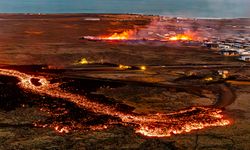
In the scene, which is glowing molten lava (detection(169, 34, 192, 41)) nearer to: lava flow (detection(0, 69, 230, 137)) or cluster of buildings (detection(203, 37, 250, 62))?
cluster of buildings (detection(203, 37, 250, 62))

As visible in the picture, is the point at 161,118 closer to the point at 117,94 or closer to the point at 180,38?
the point at 117,94

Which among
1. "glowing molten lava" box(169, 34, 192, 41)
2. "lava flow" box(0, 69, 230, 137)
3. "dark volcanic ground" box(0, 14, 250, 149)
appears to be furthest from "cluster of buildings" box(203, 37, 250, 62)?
"lava flow" box(0, 69, 230, 137)

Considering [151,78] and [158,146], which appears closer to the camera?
[158,146]

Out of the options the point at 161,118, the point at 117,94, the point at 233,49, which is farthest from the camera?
the point at 233,49

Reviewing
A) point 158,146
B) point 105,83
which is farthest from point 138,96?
point 158,146

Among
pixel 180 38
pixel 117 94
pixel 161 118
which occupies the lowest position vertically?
pixel 161 118

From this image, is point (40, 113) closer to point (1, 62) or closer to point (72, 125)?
point (72, 125)

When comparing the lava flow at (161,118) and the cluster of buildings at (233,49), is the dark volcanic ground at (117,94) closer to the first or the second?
the lava flow at (161,118)

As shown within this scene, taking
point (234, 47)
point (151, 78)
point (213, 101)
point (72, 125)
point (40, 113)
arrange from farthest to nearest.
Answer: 1. point (234, 47)
2. point (151, 78)
3. point (213, 101)
4. point (40, 113)
5. point (72, 125)

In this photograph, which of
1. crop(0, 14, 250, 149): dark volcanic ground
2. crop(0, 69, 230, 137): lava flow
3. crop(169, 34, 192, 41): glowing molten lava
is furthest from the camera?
crop(169, 34, 192, 41): glowing molten lava

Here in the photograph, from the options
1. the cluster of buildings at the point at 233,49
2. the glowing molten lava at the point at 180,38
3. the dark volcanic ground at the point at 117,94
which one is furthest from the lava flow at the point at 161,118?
the glowing molten lava at the point at 180,38

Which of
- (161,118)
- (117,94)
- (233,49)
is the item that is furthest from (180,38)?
(161,118)
